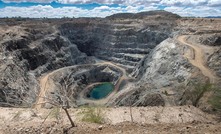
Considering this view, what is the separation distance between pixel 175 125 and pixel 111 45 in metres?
88.3

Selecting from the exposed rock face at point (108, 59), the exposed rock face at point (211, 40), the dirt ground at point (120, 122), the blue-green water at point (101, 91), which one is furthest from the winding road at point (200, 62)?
the blue-green water at point (101, 91)

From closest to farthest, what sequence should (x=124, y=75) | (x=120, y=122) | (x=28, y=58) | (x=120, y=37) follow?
(x=120, y=122) < (x=28, y=58) < (x=124, y=75) < (x=120, y=37)

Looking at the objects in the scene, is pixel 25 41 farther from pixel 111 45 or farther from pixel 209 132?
pixel 209 132

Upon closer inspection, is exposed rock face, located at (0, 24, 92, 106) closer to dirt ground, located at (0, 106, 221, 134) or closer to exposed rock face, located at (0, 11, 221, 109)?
exposed rock face, located at (0, 11, 221, 109)

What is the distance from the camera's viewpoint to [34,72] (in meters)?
70.5

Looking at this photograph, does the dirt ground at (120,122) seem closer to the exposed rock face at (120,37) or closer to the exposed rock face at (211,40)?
the exposed rock face at (211,40)

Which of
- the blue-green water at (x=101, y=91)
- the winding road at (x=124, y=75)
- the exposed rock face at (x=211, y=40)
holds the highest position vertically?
the exposed rock face at (x=211, y=40)

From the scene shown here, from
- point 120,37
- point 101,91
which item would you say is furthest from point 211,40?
point 120,37

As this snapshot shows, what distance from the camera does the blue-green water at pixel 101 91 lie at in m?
75.1

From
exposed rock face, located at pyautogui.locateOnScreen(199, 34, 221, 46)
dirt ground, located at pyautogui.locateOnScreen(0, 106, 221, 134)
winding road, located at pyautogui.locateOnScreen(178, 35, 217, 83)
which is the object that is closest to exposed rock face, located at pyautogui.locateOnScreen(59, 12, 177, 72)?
exposed rock face, located at pyautogui.locateOnScreen(199, 34, 221, 46)

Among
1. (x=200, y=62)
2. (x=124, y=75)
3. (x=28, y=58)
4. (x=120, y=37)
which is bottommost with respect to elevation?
(x=124, y=75)

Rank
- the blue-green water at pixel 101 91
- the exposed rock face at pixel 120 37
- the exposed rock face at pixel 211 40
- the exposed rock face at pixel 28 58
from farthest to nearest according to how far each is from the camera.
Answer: the exposed rock face at pixel 120 37 < the blue-green water at pixel 101 91 < the exposed rock face at pixel 211 40 < the exposed rock face at pixel 28 58

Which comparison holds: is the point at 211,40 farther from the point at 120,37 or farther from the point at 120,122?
the point at 120,122

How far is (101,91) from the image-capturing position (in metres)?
79.4
